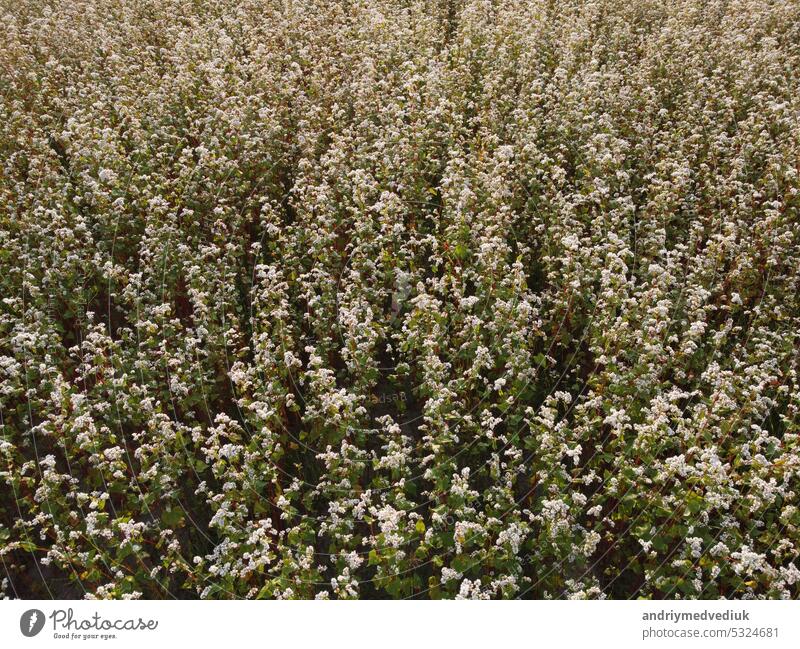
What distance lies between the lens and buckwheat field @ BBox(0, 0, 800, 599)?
597 centimetres

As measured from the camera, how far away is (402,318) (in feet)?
27.5

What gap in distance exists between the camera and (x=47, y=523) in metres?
6.39

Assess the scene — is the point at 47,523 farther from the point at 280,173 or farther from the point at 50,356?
the point at 280,173

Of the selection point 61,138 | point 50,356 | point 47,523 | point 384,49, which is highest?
point 384,49

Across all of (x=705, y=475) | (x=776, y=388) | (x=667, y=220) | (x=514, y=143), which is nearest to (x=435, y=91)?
(x=514, y=143)

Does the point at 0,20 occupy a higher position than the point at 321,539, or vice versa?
the point at 0,20

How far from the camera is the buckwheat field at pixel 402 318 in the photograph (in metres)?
5.97

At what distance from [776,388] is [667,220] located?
8.66ft

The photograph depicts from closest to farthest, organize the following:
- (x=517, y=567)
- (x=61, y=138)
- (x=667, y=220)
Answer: (x=517, y=567) < (x=667, y=220) < (x=61, y=138)

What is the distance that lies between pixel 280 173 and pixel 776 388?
7072 mm

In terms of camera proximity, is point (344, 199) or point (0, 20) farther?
point (0, 20)

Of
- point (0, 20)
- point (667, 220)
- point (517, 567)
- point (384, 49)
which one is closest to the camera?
point (517, 567)

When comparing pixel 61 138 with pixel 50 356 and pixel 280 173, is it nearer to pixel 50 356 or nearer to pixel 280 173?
pixel 280 173
